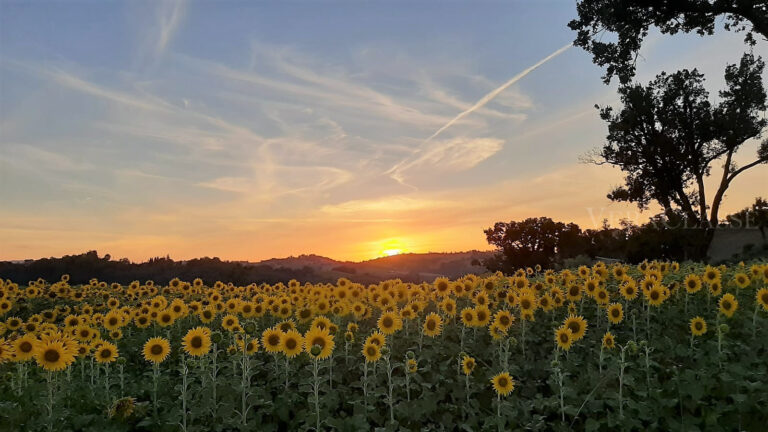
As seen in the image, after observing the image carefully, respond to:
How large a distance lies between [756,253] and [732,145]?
36.2 feet

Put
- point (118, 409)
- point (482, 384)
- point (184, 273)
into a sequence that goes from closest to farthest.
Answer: point (118, 409), point (482, 384), point (184, 273)

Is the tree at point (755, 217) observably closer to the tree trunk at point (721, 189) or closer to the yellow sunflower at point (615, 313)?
the tree trunk at point (721, 189)

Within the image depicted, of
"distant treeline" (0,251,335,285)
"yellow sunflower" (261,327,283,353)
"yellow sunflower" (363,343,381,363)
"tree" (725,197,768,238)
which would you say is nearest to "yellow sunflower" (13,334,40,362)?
"yellow sunflower" (261,327,283,353)

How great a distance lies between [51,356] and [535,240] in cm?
3081

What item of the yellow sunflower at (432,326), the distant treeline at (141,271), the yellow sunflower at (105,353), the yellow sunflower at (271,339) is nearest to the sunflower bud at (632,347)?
the yellow sunflower at (432,326)

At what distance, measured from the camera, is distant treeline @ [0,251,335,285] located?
73.2ft

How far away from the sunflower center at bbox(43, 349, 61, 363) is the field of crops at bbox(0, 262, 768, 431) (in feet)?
0.05

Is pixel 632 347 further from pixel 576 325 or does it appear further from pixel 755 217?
pixel 755 217

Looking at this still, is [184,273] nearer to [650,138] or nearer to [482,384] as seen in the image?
[482,384]

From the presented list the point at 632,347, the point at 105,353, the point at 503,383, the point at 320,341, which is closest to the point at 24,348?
the point at 105,353

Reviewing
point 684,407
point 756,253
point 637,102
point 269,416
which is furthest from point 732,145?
point 269,416

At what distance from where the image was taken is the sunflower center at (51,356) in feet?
21.2

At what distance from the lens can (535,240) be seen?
113ft

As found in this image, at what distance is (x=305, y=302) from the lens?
10789 mm
